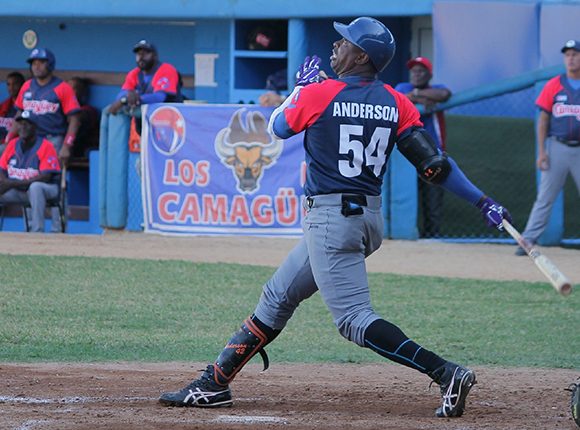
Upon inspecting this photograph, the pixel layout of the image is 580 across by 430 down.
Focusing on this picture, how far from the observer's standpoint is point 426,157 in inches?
212

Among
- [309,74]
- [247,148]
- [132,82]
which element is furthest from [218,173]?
[309,74]

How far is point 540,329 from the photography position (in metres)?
8.46

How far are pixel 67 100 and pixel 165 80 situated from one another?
1.44m

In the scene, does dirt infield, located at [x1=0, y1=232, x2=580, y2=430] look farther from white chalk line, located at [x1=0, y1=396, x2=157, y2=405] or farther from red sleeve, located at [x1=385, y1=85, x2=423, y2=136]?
red sleeve, located at [x1=385, y1=85, x2=423, y2=136]

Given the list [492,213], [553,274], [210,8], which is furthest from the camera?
[210,8]

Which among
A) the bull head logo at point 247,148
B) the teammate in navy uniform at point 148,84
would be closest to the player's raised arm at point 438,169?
the bull head logo at point 247,148

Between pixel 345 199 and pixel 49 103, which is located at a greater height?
pixel 49 103

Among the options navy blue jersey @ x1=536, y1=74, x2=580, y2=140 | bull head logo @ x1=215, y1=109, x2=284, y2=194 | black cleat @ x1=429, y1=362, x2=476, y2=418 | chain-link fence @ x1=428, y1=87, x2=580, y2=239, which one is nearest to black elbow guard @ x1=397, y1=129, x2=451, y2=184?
black cleat @ x1=429, y1=362, x2=476, y2=418

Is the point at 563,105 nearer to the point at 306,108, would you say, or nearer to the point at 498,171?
the point at 498,171

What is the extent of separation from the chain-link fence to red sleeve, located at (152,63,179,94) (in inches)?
124

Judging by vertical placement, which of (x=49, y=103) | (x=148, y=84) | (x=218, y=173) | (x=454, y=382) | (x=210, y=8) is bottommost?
(x=454, y=382)

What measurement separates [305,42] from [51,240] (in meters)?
3.72

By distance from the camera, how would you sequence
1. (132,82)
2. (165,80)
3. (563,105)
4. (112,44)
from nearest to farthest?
(563,105), (165,80), (132,82), (112,44)

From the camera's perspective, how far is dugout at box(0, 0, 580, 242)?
13.0 meters
